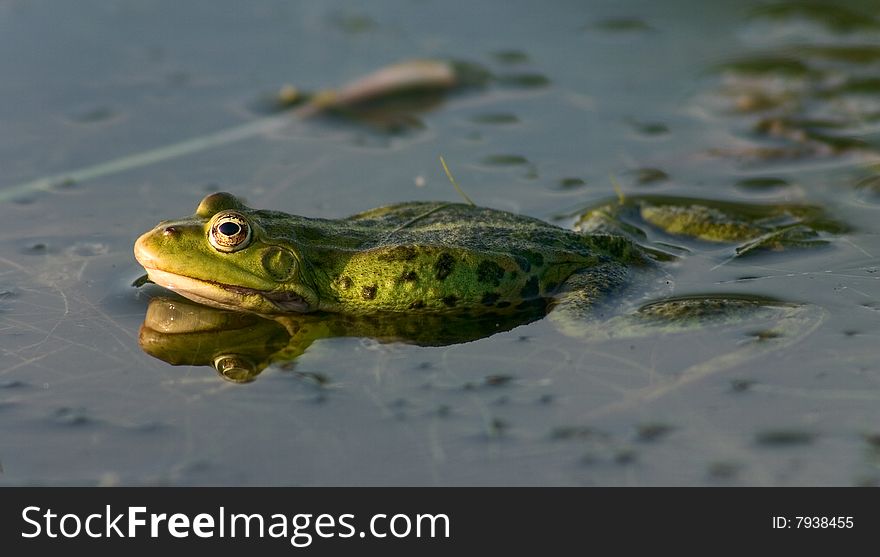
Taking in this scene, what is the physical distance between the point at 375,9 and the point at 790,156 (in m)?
4.74

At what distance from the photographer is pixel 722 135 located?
859cm

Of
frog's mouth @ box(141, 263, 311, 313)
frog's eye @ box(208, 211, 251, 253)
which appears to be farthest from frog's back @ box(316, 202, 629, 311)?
frog's eye @ box(208, 211, 251, 253)

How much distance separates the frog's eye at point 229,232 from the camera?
5734 millimetres

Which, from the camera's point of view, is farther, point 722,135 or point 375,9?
point 375,9

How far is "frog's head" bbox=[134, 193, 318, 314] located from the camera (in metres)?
5.74

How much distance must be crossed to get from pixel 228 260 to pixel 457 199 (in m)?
2.27

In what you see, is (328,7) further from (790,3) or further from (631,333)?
(631,333)

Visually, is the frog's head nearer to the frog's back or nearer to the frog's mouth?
the frog's mouth

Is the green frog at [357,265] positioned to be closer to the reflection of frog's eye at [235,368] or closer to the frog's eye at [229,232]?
the frog's eye at [229,232]

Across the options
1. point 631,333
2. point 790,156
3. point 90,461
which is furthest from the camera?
point 790,156

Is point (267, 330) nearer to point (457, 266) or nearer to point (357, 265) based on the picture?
point (357, 265)

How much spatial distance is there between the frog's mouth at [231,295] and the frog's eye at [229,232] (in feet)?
0.72
